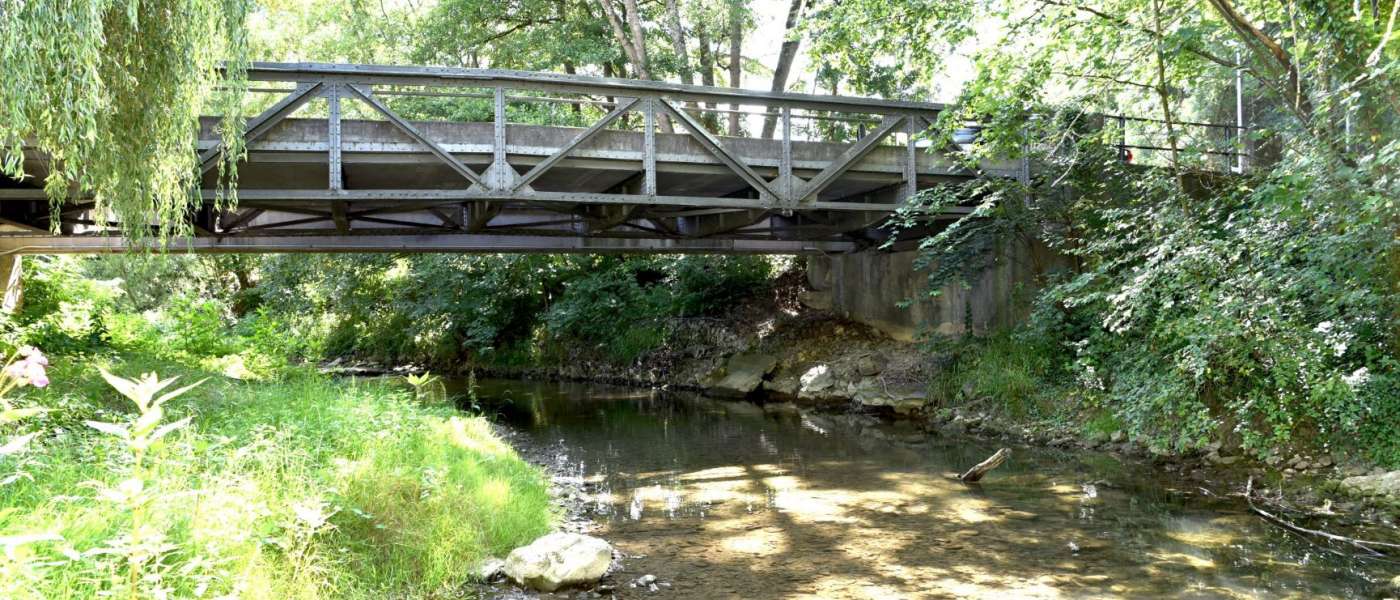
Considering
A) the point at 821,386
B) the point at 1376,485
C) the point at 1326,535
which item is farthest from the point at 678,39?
the point at 1326,535

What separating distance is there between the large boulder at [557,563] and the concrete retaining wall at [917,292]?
27.6 ft

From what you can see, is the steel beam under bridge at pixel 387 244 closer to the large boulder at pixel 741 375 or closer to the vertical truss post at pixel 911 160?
the large boulder at pixel 741 375

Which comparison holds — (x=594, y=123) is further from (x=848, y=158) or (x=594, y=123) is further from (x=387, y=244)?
(x=387, y=244)

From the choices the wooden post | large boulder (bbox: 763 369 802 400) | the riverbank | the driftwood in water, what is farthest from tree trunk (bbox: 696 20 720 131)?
the wooden post

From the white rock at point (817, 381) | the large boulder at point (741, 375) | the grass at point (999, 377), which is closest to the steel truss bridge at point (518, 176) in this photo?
the grass at point (999, 377)

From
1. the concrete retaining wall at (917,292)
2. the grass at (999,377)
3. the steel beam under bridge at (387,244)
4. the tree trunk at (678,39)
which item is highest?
the tree trunk at (678,39)

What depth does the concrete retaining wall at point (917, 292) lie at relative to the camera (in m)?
13.5

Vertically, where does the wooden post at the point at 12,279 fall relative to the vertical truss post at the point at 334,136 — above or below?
below

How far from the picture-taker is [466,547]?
5797mm

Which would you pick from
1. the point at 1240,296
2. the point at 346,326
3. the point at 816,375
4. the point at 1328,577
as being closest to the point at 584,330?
the point at 816,375

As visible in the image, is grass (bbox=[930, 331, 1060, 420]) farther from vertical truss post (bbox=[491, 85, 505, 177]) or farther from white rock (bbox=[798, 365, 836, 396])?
vertical truss post (bbox=[491, 85, 505, 177])

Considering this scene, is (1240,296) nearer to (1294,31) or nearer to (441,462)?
(1294,31)

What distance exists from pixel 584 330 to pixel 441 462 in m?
14.2

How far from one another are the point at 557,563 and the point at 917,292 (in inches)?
445
